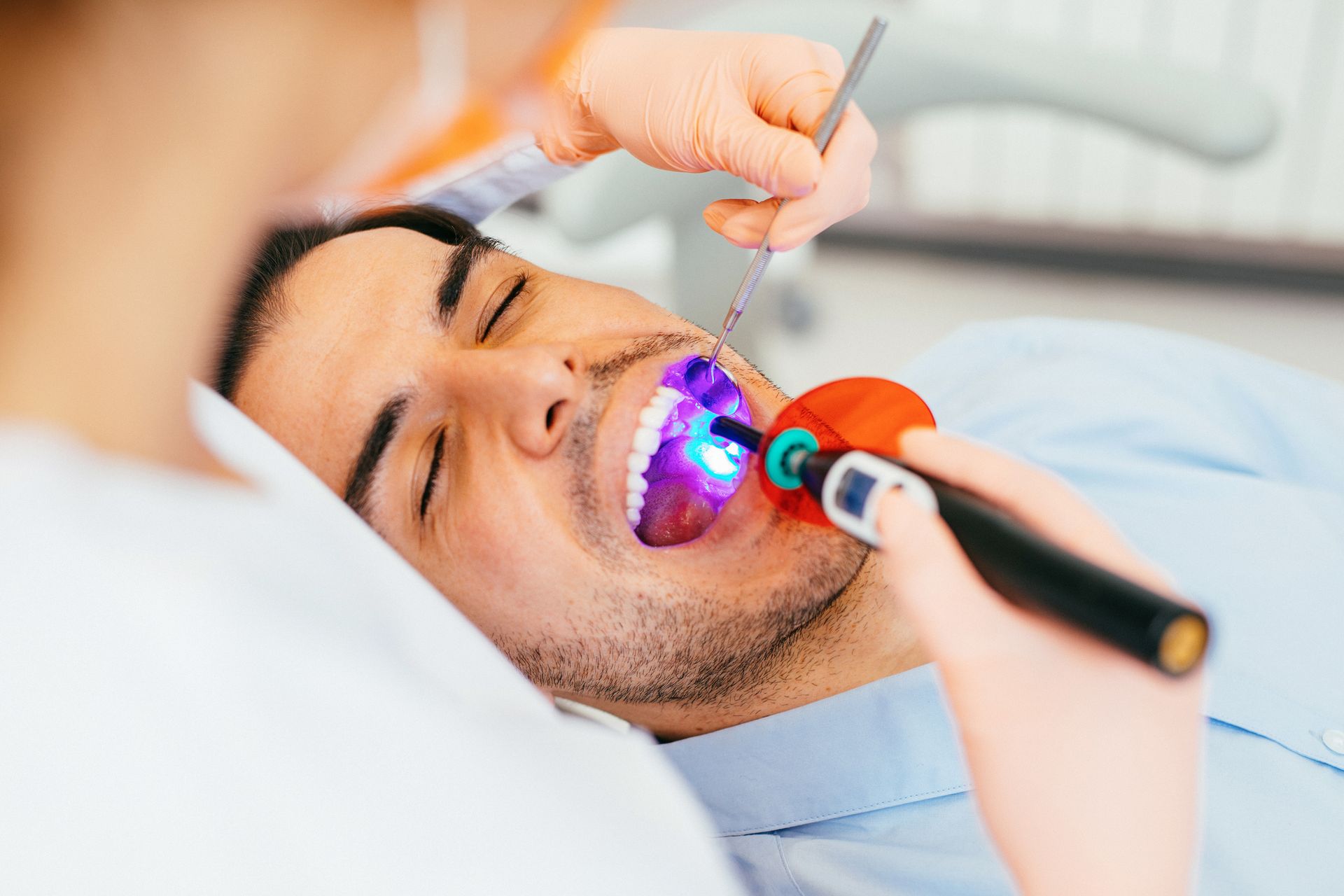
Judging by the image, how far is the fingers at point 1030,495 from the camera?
0.57 m

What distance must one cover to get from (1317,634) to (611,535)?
2.47 feet

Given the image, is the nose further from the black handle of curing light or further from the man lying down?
the black handle of curing light

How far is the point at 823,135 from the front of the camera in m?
0.88

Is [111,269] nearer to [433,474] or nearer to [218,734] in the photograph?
[218,734]

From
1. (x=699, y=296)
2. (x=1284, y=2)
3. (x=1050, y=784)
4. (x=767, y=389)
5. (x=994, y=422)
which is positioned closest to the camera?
(x=1050, y=784)

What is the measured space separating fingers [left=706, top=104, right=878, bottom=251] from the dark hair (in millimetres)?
341

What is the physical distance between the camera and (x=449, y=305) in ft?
3.34

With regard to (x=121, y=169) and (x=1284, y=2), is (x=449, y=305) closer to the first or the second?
(x=121, y=169)

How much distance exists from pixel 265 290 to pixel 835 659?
72 cm

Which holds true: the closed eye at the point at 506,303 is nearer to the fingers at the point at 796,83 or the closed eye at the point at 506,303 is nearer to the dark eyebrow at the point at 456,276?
the dark eyebrow at the point at 456,276

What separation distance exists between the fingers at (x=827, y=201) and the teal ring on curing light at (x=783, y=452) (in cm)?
21

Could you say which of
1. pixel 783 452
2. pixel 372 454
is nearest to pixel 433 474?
pixel 372 454

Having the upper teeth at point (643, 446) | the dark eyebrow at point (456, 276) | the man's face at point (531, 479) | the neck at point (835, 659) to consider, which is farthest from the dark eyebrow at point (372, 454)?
the neck at point (835, 659)

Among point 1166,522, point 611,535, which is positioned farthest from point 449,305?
point 1166,522
